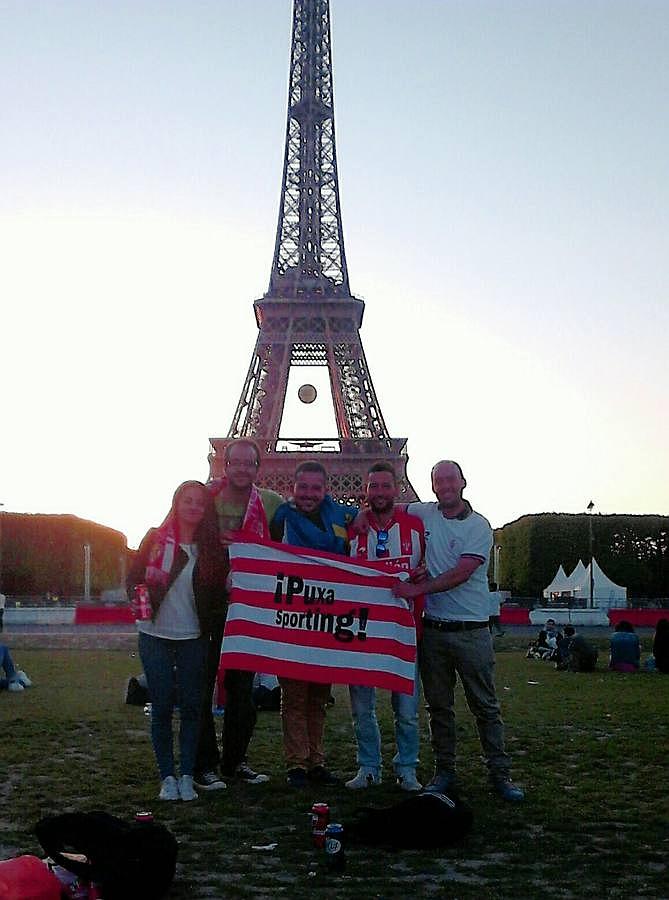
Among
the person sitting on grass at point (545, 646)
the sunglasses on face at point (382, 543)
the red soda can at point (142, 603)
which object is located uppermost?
the sunglasses on face at point (382, 543)

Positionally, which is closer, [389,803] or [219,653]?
[389,803]

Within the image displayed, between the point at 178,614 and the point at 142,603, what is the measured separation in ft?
0.86

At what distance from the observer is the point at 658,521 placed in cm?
6297

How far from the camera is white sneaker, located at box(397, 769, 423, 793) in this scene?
7.79 m

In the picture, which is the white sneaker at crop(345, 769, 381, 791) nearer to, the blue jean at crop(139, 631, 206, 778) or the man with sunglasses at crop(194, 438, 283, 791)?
the man with sunglasses at crop(194, 438, 283, 791)

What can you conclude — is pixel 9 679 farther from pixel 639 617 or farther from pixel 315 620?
pixel 639 617

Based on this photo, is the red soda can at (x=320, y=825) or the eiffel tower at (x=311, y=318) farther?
the eiffel tower at (x=311, y=318)

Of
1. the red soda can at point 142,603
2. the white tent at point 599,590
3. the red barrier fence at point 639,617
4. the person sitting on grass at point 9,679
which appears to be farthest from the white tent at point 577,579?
the red soda can at point 142,603

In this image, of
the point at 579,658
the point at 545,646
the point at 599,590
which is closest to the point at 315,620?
the point at 579,658

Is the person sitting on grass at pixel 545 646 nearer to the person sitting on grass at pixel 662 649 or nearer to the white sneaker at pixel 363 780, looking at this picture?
the person sitting on grass at pixel 662 649

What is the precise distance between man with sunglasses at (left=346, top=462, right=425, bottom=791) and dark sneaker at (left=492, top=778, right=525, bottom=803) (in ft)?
1.88

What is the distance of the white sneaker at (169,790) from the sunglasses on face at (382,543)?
208cm

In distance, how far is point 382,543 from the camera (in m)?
8.08

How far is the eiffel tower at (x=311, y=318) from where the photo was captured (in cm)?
6047
